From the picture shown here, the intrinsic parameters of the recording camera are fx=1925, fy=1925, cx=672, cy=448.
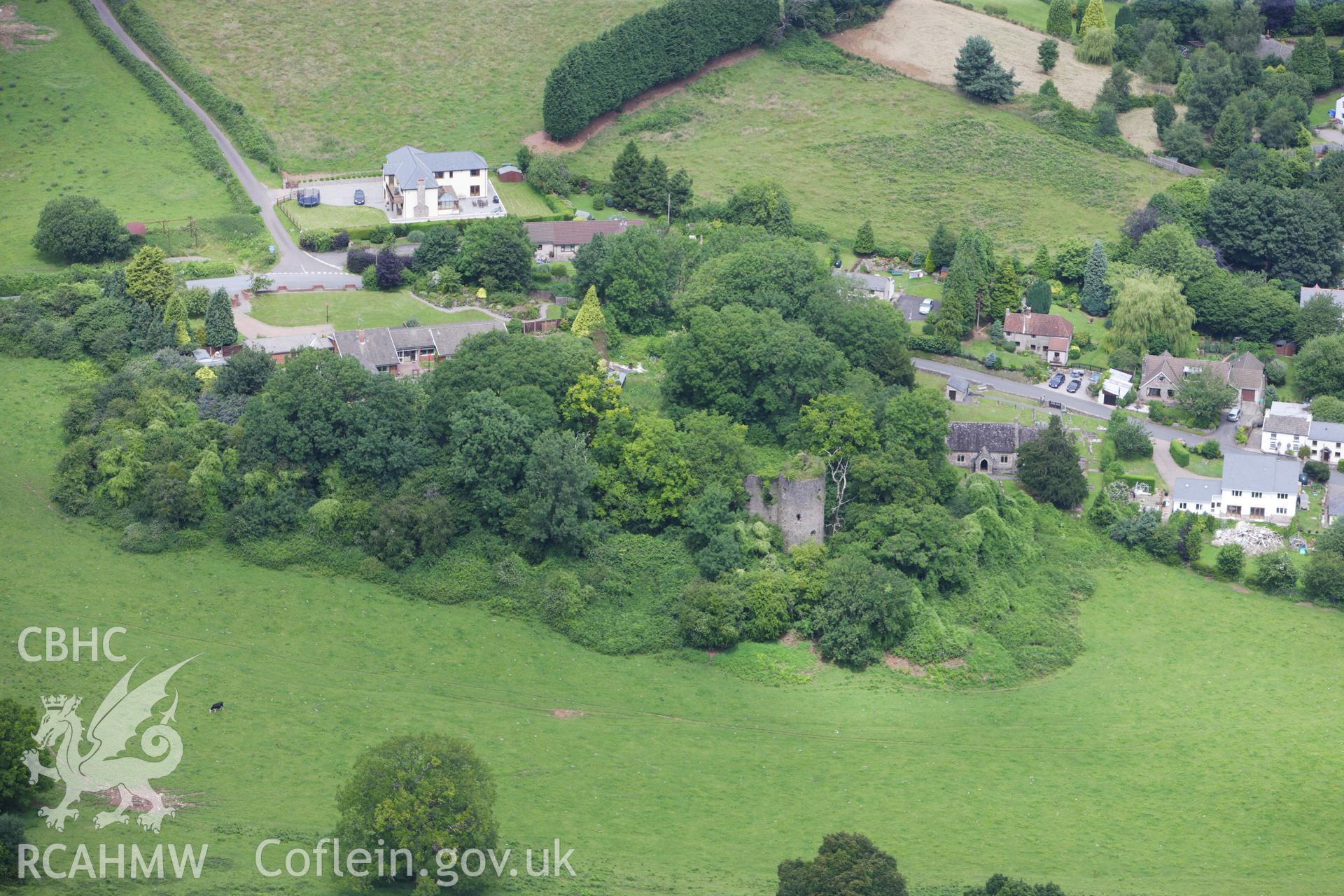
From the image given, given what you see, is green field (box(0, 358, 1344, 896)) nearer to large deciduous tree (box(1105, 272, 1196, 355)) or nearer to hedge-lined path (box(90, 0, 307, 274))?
large deciduous tree (box(1105, 272, 1196, 355))

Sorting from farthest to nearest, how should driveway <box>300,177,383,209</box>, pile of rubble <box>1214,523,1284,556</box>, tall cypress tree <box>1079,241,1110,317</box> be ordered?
driveway <box>300,177,383,209</box>, tall cypress tree <box>1079,241,1110,317</box>, pile of rubble <box>1214,523,1284,556</box>

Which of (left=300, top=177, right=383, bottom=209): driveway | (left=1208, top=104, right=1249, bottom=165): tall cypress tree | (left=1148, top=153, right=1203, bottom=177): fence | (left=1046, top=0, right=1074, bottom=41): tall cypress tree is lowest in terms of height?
(left=300, top=177, right=383, bottom=209): driveway

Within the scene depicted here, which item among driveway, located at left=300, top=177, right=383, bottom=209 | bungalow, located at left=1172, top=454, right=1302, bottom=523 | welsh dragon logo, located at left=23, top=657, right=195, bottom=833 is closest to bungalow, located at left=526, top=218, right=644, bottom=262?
driveway, located at left=300, top=177, right=383, bottom=209

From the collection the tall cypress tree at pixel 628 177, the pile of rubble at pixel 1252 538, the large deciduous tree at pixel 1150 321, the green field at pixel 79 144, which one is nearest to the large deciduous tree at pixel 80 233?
the green field at pixel 79 144

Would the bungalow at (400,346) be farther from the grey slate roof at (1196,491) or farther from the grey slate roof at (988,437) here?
Answer: the grey slate roof at (1196,491)

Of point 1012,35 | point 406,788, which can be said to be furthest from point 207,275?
point 1012,35

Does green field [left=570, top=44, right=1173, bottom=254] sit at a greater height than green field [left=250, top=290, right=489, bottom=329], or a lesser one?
greater
